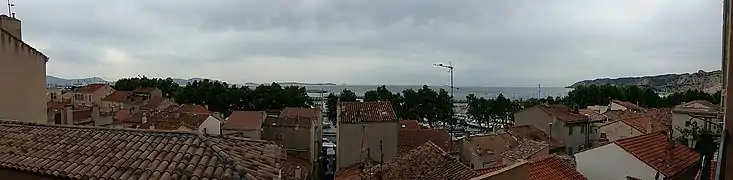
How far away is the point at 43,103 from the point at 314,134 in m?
23.6

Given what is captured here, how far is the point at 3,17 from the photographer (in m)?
15.5

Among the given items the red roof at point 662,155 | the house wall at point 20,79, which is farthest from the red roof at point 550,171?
the house wall at point 20,79

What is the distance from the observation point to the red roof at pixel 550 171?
12.4 metres

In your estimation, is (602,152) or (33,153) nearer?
(33,153)

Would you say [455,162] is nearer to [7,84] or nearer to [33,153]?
[33,153]

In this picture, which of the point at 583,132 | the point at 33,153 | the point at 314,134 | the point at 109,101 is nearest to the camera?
the point at 33,153

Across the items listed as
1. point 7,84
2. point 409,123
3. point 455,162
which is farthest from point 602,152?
point 409,123

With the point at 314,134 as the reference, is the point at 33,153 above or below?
above

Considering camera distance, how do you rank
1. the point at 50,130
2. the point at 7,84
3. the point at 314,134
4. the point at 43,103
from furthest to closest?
the point at 314,134 < the point at 43,103 < the point at 7,84 < the point at 50,130

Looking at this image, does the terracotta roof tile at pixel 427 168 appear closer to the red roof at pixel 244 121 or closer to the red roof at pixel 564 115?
the red roof at pixel 564 115

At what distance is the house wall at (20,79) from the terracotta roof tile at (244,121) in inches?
801

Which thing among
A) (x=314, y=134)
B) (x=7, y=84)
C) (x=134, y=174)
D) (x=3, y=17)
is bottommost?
(x=314, y=134)

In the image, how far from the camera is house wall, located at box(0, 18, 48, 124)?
522 inches

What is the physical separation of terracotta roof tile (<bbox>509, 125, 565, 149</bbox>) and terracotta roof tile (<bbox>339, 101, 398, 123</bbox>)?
30.9 ft
